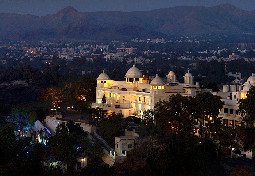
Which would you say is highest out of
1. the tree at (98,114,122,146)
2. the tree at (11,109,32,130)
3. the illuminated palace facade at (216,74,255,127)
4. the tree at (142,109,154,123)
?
the illuminated palace facade at (216,74,255,127)

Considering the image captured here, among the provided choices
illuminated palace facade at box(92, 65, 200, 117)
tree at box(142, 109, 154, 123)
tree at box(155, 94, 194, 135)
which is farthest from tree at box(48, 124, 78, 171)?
illuminated palace facade at box(92, 65, 200, 117)

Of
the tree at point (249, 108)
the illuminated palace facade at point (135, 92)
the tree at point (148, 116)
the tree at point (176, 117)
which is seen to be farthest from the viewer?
the illuminated palace facade at point (135, 92)

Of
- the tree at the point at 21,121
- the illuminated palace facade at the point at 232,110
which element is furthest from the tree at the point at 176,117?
the tree at the point at 21,121

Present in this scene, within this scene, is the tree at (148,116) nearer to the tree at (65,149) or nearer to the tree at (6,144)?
the tree at (65,149)

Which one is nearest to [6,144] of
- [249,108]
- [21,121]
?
[21,121]

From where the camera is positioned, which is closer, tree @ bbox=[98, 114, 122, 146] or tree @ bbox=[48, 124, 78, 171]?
tree @ bbox=[48, 124, 78, 171]

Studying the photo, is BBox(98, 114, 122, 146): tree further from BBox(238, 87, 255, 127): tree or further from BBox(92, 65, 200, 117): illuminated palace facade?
BBox(238, 87, 255, 127): tree

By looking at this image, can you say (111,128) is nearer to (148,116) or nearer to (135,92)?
(148,116)

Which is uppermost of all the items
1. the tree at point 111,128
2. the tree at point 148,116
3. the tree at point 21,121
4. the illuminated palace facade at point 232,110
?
the illuminated palace facade at point 232,110
